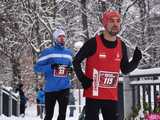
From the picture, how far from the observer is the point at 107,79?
6277mm

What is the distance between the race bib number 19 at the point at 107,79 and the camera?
6.27 meters

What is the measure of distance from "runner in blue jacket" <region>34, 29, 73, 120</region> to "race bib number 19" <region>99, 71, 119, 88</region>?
2.64 meters

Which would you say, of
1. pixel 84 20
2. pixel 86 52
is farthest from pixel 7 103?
pixel 84 20

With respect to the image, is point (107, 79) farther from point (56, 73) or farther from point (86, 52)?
point (56, 73)

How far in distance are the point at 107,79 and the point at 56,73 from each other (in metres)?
2.82

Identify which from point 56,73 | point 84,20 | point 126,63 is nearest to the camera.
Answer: point 126,63

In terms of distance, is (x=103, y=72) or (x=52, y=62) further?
(x=52, y=62)

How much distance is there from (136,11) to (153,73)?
25809mm

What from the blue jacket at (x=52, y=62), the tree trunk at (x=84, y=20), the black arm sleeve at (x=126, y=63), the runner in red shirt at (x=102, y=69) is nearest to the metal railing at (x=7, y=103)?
the blue jacket at (x=52, y=62)

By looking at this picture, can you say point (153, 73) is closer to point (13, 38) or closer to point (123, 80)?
point (123, 80)

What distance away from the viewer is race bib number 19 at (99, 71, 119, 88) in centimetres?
627

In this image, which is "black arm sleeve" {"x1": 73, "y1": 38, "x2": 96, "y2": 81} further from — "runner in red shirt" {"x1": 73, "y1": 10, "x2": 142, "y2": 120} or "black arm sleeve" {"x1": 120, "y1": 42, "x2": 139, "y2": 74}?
"black arm sleeve" {"x1": 120, "y1": 42, "x2": 139, "y2": 74}

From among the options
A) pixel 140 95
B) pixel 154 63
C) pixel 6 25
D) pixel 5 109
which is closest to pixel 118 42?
pixel 140 95

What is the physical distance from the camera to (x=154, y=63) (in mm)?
37406
